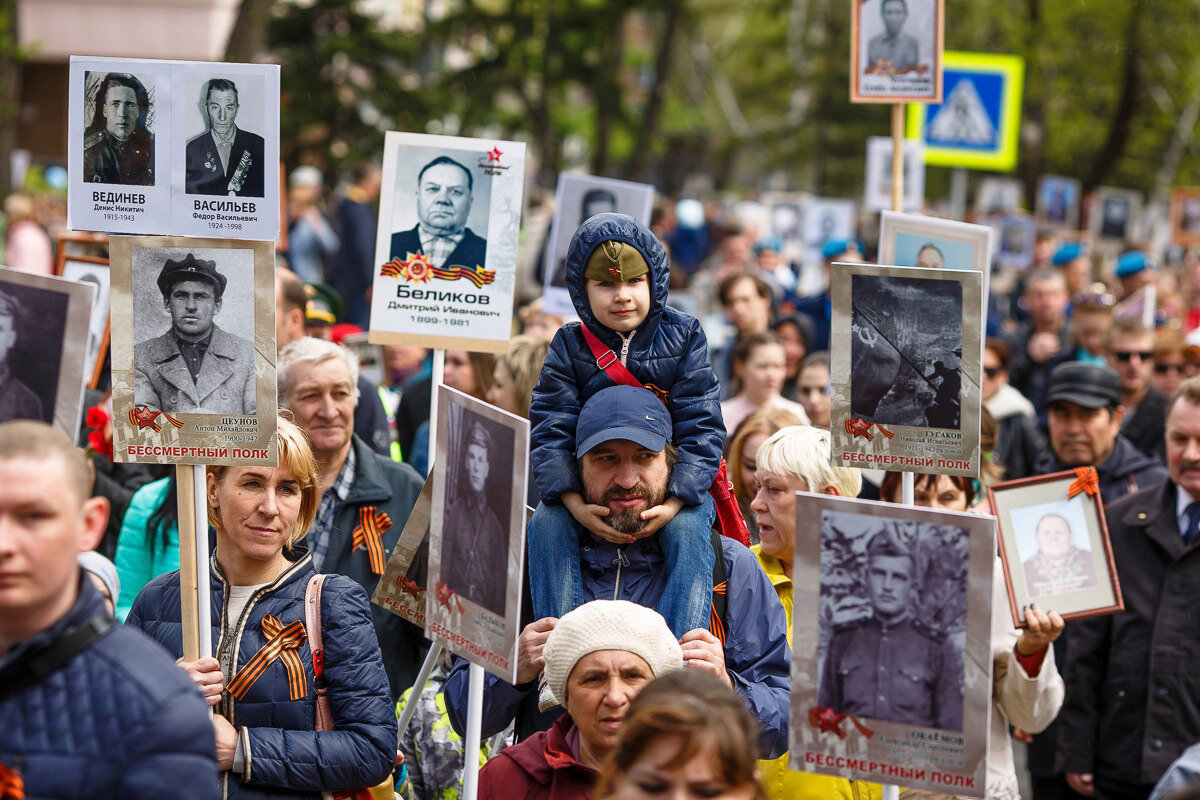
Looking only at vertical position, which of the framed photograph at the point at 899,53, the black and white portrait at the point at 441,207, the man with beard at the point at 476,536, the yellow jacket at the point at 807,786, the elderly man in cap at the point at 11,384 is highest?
the framed photograph at the point at 899,53

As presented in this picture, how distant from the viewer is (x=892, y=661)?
395 centimetres

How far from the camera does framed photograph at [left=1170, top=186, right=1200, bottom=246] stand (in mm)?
18719

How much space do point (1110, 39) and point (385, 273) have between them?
32.3 metres

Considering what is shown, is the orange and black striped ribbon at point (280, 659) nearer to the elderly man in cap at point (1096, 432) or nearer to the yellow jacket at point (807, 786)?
the yellow jacket at point (807, 786)

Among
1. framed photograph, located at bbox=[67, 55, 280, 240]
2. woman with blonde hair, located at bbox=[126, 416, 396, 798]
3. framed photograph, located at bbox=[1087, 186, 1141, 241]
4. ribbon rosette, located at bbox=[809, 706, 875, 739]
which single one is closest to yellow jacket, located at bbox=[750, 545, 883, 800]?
ribbon rosette, located at bbox=[809, 706, 875, 739]

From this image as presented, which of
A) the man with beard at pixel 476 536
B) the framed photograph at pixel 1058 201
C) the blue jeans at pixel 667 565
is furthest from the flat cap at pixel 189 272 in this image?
the framed photograph at pixel 1058 201

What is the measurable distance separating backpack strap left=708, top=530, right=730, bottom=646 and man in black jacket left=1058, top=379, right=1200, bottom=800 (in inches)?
91.5

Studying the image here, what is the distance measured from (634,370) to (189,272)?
1242mm

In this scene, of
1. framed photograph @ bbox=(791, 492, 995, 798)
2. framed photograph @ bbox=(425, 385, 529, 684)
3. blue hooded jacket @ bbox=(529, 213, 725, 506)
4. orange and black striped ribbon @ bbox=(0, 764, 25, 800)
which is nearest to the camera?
orange and black striped ribbon @ bbox=(0, 764, 25, 800)

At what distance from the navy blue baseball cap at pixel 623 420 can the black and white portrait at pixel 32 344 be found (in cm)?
132

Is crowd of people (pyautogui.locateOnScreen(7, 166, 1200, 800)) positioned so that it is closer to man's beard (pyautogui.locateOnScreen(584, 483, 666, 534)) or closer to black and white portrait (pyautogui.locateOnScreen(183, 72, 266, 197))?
man's beard (pyautogui.locateOnScreen(584, 483, 666, 534))

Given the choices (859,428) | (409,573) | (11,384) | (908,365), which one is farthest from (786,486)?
(11,384)

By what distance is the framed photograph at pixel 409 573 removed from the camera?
16.8 ft

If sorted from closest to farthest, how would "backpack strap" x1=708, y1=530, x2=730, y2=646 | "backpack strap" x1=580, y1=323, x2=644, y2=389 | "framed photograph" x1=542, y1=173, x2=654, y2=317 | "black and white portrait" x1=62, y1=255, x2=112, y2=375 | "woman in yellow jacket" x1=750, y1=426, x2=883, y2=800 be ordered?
"backpack strap" x1=708, y1=530, x2=730, y2=646, "backpack strap" x1=580, y1=323, x2=644, y2=389, "woman in yellow jacket" x1=750, y1=426, x2=883, y2=800, "black and white portrait" x1=62, y1=255, x2=112, y2=375, "framed photograph" x1=542, y1=173, x2=654, y2=317
